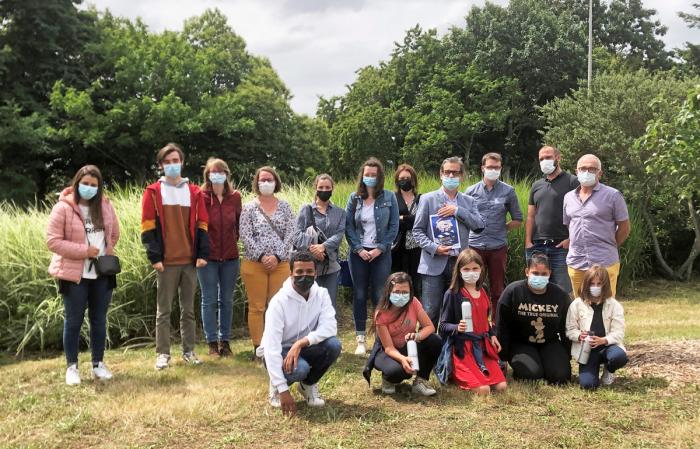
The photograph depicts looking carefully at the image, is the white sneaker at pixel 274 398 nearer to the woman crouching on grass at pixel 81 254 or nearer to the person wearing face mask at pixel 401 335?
the person wearing face mask at pixel 401 335

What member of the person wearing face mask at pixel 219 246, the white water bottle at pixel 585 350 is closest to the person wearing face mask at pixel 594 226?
the white water bottle at pixel 585 350

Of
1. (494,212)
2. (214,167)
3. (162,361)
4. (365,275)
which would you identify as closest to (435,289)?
(365,275)

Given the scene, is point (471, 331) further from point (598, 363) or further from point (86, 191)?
point (86, 191)

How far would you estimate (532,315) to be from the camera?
15.4 feet

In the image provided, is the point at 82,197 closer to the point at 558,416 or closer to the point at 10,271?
the point at 10,271

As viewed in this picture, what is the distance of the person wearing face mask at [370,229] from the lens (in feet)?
18.0

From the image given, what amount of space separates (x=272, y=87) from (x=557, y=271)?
2745 centimetres

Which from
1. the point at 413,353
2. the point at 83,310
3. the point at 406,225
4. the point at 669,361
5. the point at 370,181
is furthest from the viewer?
the point at 406,225

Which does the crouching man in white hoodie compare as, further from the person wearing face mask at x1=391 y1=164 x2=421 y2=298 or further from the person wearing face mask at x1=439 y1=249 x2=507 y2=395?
the person wearing face mask at x1=391 y1=164 x2=421 y2=298

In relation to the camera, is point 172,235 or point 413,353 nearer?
point 413,353

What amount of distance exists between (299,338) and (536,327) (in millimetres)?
1914

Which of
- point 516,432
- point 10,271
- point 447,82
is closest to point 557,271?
point 516,432

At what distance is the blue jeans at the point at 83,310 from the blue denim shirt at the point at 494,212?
331cm

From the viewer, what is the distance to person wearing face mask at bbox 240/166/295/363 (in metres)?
5.33
